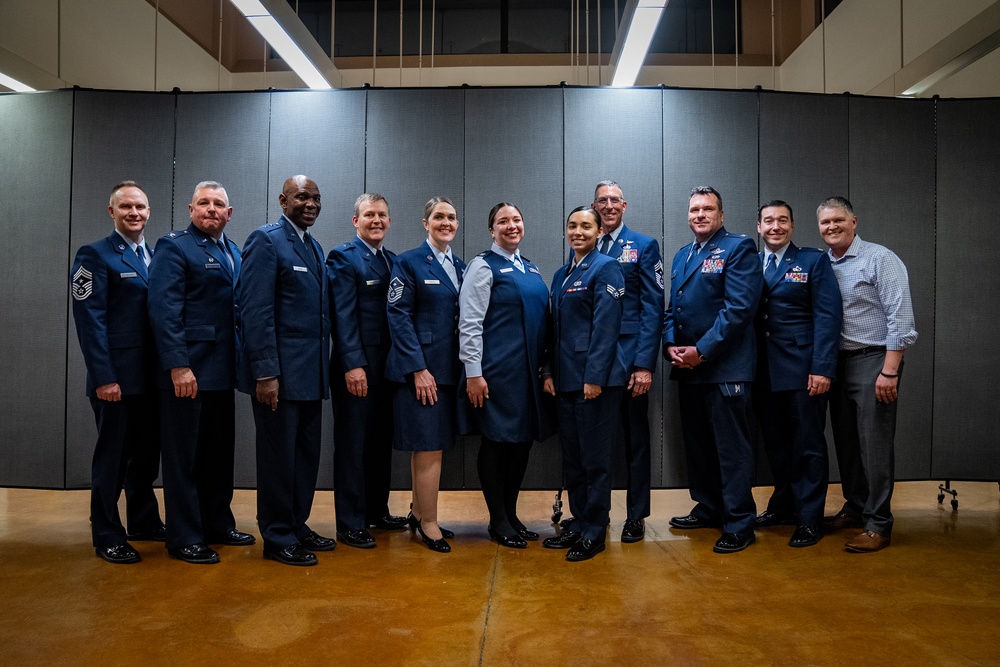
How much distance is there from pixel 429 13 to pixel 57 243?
579 cm

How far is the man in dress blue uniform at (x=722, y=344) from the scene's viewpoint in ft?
11.2

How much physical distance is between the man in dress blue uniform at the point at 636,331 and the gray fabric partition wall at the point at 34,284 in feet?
11.3

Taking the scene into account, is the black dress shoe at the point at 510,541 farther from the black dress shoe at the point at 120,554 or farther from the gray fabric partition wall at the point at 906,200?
the gray fabric partition wall at the point at 906,200

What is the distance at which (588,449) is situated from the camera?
129 inches

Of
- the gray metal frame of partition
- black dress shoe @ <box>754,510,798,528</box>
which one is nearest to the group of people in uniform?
black dress shoe @ <box>754,510,798,528</box>

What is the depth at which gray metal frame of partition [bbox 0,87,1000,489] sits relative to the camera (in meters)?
4.37

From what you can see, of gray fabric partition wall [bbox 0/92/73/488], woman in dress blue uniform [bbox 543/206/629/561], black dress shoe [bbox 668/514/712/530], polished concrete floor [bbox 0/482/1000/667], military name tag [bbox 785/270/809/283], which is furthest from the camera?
gray fabric partition wall [bbox 0/92/73/488]

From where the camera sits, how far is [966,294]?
4469mm

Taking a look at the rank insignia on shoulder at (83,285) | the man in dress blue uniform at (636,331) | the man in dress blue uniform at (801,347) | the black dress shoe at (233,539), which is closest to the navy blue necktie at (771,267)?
the man in dress blue uniform at (801,347)

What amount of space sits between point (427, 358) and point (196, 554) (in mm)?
1410

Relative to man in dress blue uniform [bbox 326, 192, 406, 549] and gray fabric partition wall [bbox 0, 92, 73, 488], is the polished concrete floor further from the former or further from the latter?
gray fabric partition wall [bbox 0, 92, 73, 488]

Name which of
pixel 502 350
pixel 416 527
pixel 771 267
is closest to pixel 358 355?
pixel 502 350

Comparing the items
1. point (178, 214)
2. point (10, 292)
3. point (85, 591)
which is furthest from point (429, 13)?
point (85, 591)

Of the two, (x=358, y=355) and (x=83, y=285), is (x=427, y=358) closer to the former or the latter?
(x=358, y=355)
